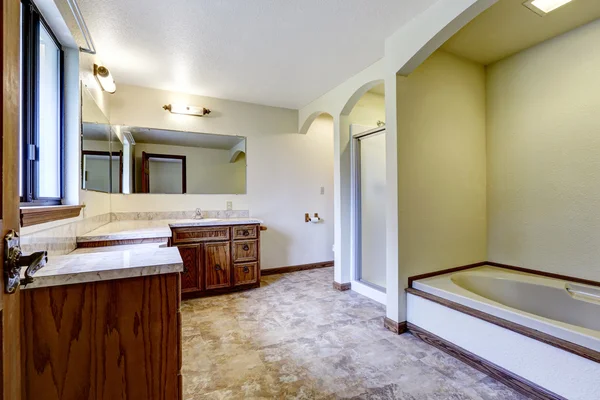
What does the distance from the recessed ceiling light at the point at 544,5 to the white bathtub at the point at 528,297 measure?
203cm

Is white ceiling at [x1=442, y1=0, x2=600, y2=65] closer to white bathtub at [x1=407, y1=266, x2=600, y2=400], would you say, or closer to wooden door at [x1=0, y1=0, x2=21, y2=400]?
white bathtub at [x1=407, y1=266, x2=600, y2=400]

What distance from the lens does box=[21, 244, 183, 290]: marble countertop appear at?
0.88 m

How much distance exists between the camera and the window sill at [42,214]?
1.02m

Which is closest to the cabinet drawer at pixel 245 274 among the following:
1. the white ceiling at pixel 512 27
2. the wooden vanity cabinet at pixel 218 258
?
the wooden vanity cabinet at pixel 218 258

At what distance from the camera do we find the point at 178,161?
3469 mm

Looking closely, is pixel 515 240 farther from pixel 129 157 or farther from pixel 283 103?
pixel 129 157

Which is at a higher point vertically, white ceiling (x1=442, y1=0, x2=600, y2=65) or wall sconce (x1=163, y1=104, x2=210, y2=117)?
white ceiling (x1=442, y1=0, x2=600, y2=65)

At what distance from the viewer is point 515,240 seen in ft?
8.63

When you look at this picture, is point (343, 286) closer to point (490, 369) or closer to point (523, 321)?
point (490, 369)

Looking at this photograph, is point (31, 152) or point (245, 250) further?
point (245, 250)

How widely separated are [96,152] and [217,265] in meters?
1.58

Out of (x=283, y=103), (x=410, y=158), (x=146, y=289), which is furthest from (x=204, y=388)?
(x=283, y=103)

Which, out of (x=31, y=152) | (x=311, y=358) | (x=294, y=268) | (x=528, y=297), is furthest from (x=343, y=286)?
(x=31, y=152)

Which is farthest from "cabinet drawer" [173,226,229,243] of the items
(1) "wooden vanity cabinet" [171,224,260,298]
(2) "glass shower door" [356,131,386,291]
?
(2) "glass shower door" [356,131,386,291]
